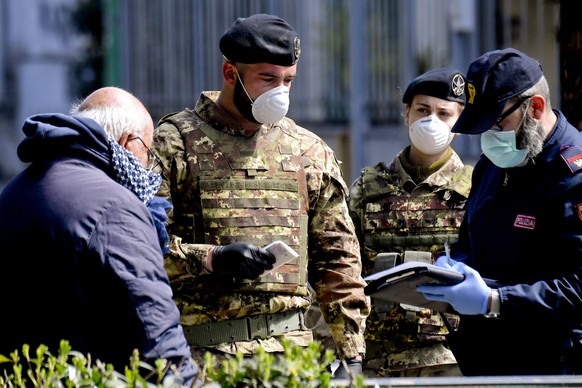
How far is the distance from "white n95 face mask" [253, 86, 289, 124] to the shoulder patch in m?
1.16

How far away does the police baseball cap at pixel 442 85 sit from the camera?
612cm

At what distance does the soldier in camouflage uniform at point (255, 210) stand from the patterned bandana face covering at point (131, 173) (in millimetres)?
861

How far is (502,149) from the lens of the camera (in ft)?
15.7

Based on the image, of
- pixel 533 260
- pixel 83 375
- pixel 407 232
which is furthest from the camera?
→ pixel 407 232

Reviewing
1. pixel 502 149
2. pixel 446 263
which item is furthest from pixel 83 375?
pixel 502 149

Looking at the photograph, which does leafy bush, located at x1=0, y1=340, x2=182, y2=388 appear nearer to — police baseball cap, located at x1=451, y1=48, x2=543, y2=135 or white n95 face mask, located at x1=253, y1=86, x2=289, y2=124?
police baseball cap, located at x1=451, y1=48, x2=543, y2=135

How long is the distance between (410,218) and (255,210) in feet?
3.53

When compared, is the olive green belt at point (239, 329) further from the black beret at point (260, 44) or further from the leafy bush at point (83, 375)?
the leafy bush at point (83, 375)

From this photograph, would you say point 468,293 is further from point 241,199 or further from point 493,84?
point 241,199

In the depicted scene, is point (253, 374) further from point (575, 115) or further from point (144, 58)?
point (144, 58)

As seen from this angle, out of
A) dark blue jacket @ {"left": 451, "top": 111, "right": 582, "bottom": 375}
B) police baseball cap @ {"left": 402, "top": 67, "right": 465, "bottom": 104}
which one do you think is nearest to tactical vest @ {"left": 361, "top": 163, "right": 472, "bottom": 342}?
police baseball cap @ {"left": 402, "top": 67, "right": 465, "bottom": 104}

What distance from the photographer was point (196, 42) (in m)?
12.7

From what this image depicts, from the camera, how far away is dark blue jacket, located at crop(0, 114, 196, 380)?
374cm

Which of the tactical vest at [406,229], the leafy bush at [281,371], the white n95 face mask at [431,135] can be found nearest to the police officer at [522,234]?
the tactical vest at [406,229]
